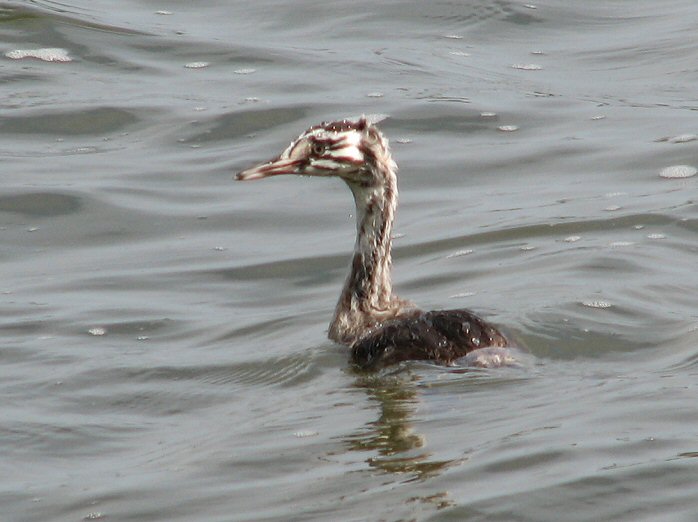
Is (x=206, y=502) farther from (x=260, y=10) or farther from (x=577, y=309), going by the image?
(x=260, y=10)

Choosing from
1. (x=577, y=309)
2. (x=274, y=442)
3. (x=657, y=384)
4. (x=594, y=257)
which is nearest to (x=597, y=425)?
(x=657, y=384)

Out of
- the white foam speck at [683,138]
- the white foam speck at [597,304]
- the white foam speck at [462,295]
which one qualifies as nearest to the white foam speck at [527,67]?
the white foam speck at [683,138]

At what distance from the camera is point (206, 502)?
7.71m

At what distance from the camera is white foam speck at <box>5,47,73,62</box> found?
19172 mm

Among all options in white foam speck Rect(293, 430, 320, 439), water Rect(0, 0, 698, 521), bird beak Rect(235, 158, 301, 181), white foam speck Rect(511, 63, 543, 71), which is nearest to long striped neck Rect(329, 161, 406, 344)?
water Rect(0, 0, 698, 521)

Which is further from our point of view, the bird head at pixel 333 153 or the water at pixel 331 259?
the bird head at pixel 333 153

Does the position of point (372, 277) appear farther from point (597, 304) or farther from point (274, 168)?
point (597, 304)

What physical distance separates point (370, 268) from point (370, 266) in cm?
1

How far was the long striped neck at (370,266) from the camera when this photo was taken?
10.5 m

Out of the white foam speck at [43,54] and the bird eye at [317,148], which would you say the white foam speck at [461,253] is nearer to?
the bird eye at [317,148]

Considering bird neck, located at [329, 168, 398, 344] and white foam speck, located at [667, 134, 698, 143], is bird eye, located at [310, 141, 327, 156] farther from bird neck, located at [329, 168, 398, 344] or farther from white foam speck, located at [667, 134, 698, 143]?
white foam speck, located at [667, 134, 698, 143]

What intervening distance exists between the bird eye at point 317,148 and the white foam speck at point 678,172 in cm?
546

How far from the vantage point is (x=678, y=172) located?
48.7 feet

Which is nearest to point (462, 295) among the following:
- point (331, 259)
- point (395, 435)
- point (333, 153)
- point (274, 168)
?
point (331, 259)
